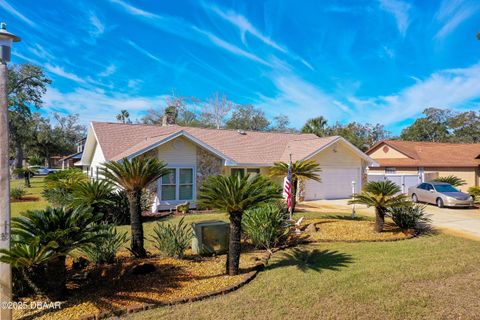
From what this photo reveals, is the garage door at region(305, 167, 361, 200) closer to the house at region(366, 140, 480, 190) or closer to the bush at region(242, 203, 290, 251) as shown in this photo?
the house at region(366, 140, 480, 190)

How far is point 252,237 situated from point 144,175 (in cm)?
370

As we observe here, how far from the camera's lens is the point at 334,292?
5.86 m

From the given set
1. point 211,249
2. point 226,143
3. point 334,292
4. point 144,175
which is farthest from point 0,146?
point 226,143

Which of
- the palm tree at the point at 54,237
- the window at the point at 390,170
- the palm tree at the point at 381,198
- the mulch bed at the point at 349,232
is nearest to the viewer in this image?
the palm tree at the point at 54,237

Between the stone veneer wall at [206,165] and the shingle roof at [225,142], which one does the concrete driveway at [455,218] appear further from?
the stone veneer wall at [206,165]

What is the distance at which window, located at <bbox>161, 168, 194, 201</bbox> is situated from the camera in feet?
55.2

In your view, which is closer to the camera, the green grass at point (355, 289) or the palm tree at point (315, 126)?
the green grass at point (355, 289)

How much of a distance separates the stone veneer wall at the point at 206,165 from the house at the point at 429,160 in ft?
56.6

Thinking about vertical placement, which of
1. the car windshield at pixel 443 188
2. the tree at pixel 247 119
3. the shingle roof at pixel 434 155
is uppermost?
the tree at pixel 247 119

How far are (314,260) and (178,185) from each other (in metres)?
10.7

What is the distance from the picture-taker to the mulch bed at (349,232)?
10.4 metres

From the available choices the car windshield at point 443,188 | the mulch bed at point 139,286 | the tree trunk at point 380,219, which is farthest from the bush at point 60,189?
the car windshield at point 443,188

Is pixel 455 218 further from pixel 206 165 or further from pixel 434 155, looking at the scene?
pixel 434 155

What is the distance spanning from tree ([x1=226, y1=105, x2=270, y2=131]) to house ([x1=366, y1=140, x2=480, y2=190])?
2728 cm
